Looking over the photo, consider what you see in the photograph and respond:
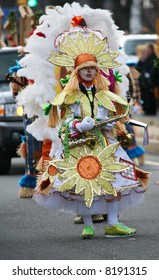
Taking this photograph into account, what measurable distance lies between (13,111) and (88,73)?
6.12m

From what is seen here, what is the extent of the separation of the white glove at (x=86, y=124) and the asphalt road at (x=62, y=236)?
37.0 inches

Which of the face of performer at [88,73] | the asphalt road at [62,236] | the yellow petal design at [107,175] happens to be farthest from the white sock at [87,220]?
the face of performer at [88,73]

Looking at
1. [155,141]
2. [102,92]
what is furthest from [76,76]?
[155,141]

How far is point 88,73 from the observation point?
11234 mm

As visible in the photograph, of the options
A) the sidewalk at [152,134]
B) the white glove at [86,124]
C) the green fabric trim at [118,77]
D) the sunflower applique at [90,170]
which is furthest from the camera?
the sidewalk at [152,134]

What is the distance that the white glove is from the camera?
11008 millimetres

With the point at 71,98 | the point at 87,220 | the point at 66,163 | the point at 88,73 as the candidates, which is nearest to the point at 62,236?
the point at 87,220

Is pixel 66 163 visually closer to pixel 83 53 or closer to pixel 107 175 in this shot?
pixel 107 175

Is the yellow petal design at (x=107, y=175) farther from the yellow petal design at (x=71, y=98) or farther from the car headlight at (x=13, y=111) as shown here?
the car headlight at (x=13, y=111)

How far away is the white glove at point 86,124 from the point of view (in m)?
11.0

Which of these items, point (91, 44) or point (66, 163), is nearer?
point (66, 163)

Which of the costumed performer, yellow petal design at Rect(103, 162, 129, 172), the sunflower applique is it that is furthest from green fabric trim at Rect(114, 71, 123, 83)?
yellow petal design at Rect(103, 162, 129, 172)

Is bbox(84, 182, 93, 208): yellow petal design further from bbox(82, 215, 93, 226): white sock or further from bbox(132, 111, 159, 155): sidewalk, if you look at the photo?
bbox(132, 111, 159, 155): sidewalk
